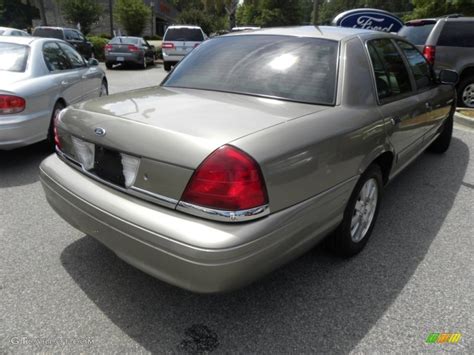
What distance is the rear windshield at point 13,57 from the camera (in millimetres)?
4898

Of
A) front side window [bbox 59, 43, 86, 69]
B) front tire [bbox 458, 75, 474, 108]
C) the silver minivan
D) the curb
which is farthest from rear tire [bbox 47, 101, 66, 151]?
the silver minivan

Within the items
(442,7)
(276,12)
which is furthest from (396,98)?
(276,12)

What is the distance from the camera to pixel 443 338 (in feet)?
7.45

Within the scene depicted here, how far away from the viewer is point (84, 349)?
2096 millimetres

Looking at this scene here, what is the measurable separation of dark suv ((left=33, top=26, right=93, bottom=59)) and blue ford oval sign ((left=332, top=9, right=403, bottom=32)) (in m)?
12.2

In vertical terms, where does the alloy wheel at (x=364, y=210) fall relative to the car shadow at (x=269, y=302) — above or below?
above

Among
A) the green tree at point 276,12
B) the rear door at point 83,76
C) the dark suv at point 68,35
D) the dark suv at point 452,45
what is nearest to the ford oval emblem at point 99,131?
the rear door at point 83,76

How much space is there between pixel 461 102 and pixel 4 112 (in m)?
8.83

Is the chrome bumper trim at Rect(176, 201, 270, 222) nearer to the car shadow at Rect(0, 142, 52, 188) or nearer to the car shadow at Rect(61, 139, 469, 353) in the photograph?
the car shadow at Rect(61, 139, 469, 353)

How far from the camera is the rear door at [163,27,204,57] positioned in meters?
16.8

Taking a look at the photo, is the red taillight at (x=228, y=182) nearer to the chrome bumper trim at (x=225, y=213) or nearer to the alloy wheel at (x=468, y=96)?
the chrome bumper trim at (x=225, y=213)

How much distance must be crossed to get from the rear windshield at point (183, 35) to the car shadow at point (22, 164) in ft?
40.8

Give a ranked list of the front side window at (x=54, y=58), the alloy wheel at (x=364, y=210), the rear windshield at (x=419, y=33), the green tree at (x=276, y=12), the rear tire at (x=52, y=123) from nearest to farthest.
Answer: the alloy wheel at (x=364, y=210) → the rear tire at (x=52, y=123) → the front side window at (x=54, y=58) → the rear windshield at (x=419, y=33) → the green tree at (x=276, y=12)

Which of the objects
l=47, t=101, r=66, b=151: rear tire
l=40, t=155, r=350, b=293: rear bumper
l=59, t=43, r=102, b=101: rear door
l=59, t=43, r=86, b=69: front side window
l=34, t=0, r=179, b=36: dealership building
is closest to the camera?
l=40, t=155, r=350, b=293: rear bumper
